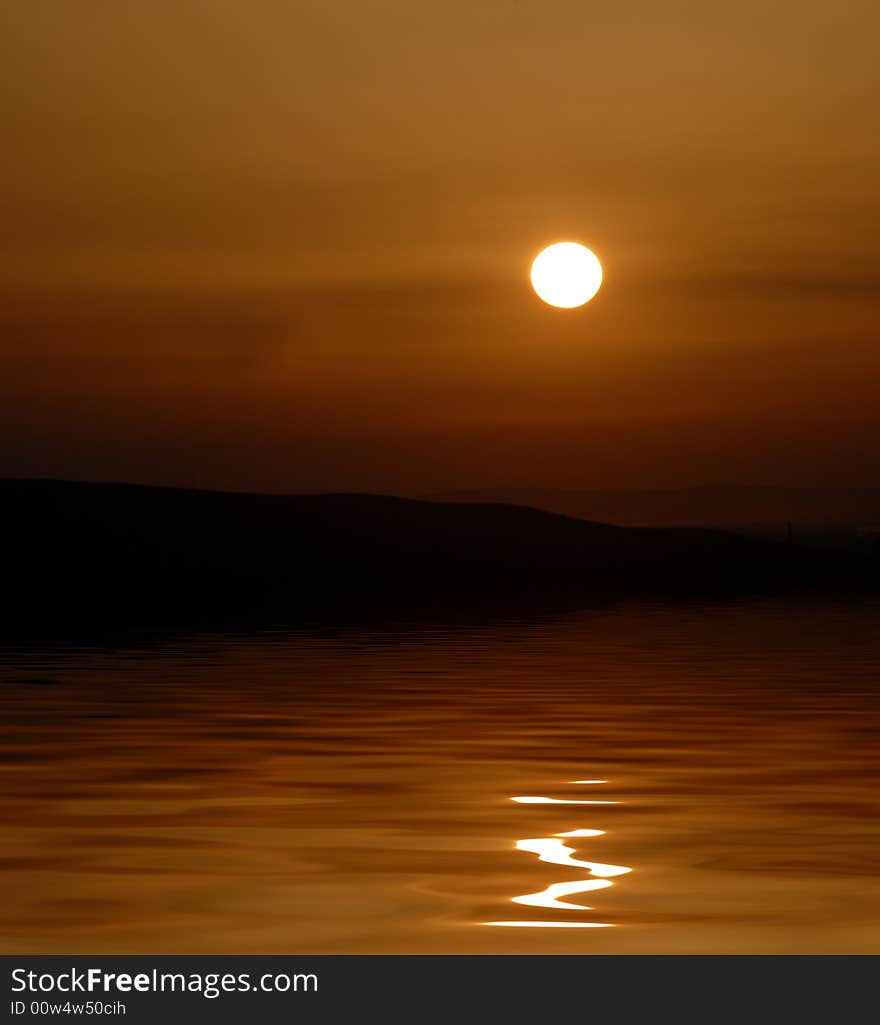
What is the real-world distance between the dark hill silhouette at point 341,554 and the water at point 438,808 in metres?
25.0

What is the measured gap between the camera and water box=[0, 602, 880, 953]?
34.0ft

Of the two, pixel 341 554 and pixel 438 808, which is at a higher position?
pixel 341 554

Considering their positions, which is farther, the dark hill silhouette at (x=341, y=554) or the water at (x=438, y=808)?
the dark hill silhouette at (x=341, y=554)

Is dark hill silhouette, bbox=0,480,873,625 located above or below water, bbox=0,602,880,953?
above

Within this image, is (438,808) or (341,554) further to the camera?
(341,554)

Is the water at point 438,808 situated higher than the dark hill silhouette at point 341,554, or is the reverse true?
the dark hill silhouette at point 341,554

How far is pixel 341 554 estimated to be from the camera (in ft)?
217

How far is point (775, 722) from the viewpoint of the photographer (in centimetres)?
1986

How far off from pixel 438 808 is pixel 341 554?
171 ft

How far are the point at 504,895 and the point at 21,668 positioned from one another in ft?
53.7

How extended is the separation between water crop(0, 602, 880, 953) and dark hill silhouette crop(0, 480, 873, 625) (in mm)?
24975

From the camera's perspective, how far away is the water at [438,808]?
10352 mm

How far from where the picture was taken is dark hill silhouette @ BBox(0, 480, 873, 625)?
5697 cm

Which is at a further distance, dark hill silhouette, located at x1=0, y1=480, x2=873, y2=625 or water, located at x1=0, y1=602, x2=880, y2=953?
dark hill silhouette, located at x1=0, y1=480, x2=873, y2=625
